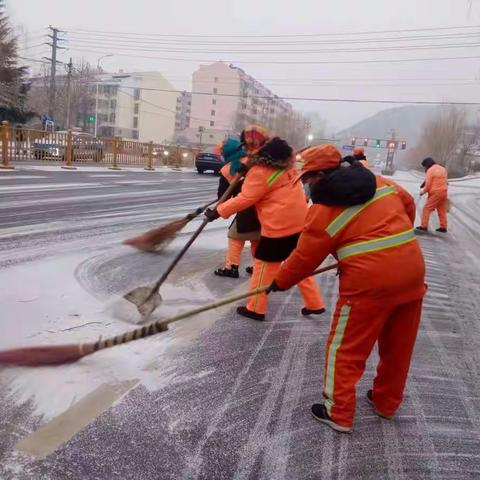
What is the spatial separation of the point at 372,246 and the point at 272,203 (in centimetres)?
146

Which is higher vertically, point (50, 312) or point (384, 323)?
point (384, 323)

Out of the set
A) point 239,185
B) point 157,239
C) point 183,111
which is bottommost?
point 157,239

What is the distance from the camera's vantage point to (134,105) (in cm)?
7638

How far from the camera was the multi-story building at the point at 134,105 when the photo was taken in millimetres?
74375

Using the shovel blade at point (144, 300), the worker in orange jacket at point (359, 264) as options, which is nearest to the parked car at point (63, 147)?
the shovel blade at point (144, 300)

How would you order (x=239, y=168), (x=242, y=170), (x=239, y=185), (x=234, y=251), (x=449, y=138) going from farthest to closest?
(x=449, y=138) → (x=234, y=251) → (x=239, y=185) → (x=239, y=168) → (x=242, y=170)

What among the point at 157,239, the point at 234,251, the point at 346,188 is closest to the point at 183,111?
the point at 157,239

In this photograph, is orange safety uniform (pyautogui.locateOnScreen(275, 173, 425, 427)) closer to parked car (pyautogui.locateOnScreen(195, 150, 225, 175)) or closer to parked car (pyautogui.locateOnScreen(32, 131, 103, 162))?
parked car (pyautogui.locateOnScreen(32, 131, 103, 162))

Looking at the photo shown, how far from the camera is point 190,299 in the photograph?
3969 mm

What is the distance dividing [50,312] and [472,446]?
276 centimetres

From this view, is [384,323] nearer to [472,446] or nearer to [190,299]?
[472,446]

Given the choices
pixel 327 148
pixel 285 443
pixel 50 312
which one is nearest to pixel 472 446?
pixel 285 443

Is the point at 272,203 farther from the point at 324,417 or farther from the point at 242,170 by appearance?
the point at 324,417

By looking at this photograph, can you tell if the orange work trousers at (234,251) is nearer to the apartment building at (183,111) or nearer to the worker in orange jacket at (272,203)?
the worker in orange jacket at (272,203)
